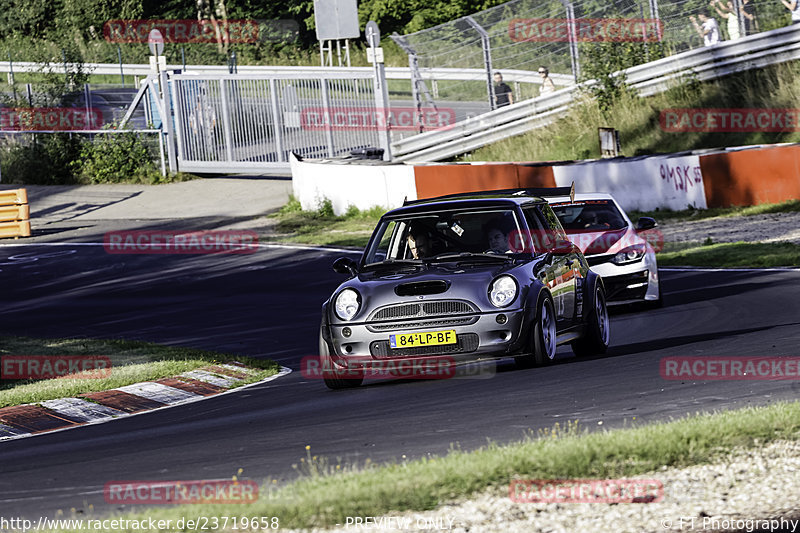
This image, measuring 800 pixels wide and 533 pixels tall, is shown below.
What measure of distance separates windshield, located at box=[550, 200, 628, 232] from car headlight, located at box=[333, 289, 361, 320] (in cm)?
599

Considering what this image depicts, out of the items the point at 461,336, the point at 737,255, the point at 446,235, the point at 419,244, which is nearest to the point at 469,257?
the point at 446,235

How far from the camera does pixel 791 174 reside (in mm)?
23219

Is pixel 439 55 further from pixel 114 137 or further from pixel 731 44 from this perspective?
pixel 114 137

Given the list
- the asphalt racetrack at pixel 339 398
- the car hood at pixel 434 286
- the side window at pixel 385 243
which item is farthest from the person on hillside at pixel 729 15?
the car hood at pixel 434 286

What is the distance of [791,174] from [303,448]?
58.2 feet

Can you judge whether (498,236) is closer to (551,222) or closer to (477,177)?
(551,222)

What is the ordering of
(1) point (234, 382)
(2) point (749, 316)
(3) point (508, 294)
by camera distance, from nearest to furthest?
(3) point (508, 294), (1) point (234, 382), (2) point (749, 316)

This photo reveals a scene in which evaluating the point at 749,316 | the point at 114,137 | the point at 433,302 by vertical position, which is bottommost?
the point at 749,316

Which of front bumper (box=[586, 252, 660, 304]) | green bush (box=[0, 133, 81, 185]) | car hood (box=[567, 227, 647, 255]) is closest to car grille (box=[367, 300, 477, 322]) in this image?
front bumper (box=[586, 252, 660, 304])

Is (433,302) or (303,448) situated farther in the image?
(433,302)

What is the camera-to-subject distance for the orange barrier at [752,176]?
911 inches

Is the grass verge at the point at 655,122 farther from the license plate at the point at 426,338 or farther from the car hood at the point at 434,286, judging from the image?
the license plate at the point at 426,338

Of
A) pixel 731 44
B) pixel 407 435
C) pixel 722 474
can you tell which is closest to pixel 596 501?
pixel 722 474

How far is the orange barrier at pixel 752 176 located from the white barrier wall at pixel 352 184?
20.5ft
